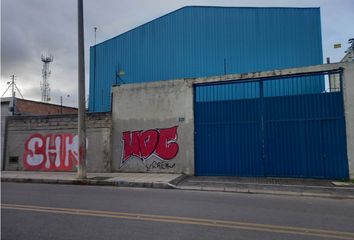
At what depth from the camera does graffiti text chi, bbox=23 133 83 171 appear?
1816 centimetres

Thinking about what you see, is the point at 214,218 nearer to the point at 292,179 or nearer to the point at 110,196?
the point at 110,196

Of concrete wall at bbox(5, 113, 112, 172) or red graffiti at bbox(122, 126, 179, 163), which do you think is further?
concrete wall at bbox(5, 113, 112, 172)

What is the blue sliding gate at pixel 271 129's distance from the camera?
13.7m

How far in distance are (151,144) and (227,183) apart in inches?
191

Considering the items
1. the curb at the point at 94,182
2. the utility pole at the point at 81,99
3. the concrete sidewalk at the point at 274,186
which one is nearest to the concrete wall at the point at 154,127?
the concrete sidewalk at the point at 274,186

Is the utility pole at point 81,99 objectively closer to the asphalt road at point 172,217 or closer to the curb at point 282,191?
the asphalt road at point 172,217

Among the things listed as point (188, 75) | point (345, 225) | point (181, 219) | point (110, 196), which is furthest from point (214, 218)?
point (188, 75)

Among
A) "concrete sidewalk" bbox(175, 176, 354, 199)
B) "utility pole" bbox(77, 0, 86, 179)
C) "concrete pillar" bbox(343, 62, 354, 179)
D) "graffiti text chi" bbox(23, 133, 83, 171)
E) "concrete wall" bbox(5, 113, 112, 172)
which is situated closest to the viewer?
"concrete sidewalk" bbox(175, 176, 354, 199)

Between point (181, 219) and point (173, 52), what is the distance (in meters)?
16.7

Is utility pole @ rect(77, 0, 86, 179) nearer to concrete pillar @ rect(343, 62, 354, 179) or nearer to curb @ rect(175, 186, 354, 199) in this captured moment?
curb @ rect(175, 186, 354, 199)

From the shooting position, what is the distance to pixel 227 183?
42.5 feet

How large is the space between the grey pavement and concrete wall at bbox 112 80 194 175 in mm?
917

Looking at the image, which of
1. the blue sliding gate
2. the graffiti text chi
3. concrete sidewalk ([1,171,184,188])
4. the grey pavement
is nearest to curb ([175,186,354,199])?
the grey pavement

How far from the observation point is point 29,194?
425 inches
